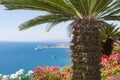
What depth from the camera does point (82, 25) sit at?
43.8 feet

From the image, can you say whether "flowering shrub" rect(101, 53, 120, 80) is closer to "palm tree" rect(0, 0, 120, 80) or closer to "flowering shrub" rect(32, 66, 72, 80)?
"flowering shrub" rect(32, 66, 72, 80)

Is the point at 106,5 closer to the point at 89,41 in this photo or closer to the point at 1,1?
the point at 89,41

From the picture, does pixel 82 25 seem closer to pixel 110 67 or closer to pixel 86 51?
pixel 86 51

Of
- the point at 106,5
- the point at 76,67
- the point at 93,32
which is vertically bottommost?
→ the point at 76,67

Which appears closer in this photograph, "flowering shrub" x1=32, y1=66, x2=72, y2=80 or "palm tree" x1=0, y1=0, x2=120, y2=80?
"palm tree" x1=0, y1=0, x2=120, y2=80

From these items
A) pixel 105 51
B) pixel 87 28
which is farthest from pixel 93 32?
pixel 105 51

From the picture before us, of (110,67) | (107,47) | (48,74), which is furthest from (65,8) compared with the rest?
(107,47)

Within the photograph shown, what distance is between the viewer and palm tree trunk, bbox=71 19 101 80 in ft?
43.5

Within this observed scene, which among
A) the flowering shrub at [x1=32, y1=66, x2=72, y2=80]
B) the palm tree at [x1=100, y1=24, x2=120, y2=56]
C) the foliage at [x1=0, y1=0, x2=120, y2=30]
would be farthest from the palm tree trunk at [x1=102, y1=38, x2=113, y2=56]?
the foliage at [x1=0, y1=0, x2=120, y2=30]

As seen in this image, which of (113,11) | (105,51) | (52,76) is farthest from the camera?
(105,51)

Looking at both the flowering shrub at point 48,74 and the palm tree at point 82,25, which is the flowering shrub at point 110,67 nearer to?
the flowering shrub at point 48,74

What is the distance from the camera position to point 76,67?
530 inches

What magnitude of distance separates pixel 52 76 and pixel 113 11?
4447mm

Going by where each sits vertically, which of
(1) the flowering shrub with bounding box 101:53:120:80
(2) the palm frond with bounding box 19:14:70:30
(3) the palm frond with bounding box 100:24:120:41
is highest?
(3) the palm frond with bounding box 100:24:120:41
